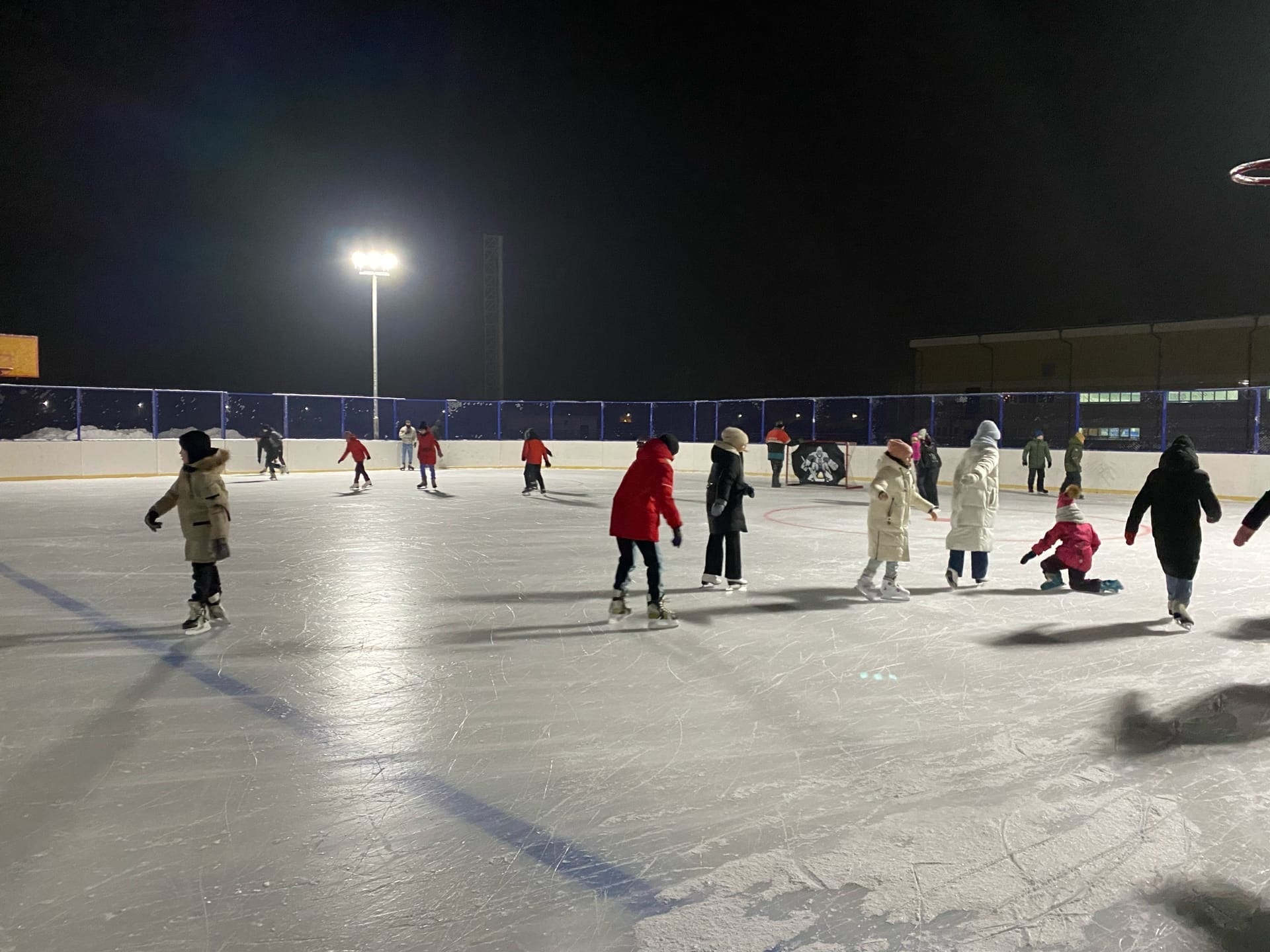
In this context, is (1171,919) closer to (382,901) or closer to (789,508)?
(382,901)

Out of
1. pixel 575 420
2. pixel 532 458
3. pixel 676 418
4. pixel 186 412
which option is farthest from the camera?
pixel 575 420

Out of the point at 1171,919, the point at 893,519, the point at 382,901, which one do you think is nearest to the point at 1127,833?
the point at 1171,919

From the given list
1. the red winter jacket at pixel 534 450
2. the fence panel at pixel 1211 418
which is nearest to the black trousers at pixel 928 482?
the red winter jacket at pixel 534 450

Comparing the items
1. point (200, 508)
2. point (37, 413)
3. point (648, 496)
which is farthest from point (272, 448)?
point (648, 496)

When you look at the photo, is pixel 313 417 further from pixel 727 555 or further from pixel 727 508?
pixel 727 508

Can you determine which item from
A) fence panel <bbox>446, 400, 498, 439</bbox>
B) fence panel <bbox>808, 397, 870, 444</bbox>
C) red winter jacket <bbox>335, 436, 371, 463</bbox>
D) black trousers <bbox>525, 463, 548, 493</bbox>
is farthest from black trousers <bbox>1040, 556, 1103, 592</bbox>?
fence panel <bbox>446, 400, 498, 439</bbox>

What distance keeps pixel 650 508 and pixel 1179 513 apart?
3.66m

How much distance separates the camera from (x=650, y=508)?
5.69 metres

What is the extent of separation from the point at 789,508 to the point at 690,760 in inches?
454

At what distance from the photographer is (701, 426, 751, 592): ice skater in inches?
257

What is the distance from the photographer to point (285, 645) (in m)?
5.14

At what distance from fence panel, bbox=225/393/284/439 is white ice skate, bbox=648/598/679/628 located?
2074cm

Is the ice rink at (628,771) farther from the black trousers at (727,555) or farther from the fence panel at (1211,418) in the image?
the fence panel at (1211,418)

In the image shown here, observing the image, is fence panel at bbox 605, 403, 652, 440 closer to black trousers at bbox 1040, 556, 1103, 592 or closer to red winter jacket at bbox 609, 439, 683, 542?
black trousers at bbox 1040, 556, 1103, 592
